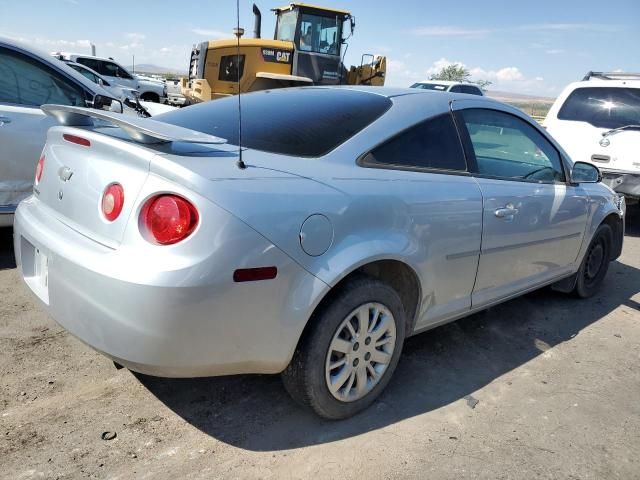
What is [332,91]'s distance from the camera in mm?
3160

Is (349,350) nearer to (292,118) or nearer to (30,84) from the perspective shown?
(292,118)

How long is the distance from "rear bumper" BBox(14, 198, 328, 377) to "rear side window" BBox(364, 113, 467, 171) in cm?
81

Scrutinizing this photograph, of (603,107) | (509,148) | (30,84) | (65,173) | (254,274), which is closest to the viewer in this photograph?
(254,274)

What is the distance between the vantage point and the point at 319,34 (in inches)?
523

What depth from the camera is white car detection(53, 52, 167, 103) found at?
1931 cm

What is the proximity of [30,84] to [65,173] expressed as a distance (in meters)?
2.53

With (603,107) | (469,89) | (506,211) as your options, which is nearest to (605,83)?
(603,107)

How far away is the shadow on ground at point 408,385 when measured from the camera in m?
2.47

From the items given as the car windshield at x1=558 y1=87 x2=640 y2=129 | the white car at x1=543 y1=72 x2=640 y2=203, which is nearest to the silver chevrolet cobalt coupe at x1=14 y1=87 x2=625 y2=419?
the white car at x1=543 y1=72 x2=640 y2=203

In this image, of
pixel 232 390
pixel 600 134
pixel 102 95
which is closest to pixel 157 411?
pixel 232 390

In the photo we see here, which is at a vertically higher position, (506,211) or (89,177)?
(89,177)

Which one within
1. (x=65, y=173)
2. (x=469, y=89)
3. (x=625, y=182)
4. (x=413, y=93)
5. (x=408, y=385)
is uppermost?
(x=469, y=89)

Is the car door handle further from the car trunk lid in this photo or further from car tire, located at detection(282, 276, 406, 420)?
the car trunk lid

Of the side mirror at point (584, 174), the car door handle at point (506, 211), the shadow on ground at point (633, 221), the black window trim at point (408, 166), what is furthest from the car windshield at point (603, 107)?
the black window trim at point (408, 166)
